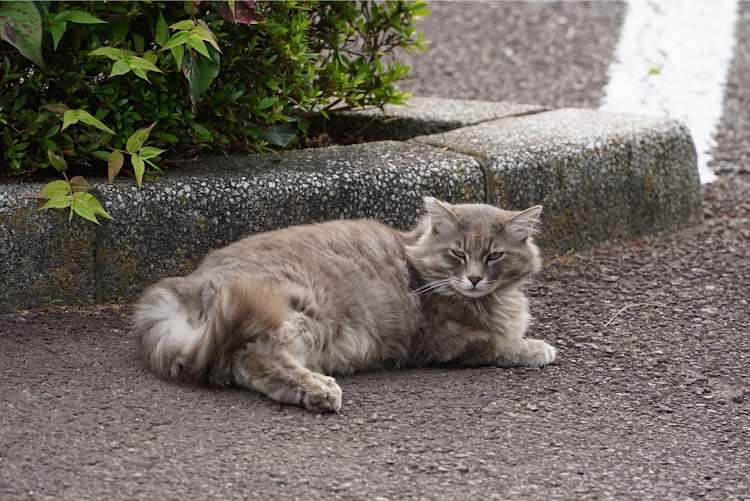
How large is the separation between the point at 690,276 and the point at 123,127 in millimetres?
2836

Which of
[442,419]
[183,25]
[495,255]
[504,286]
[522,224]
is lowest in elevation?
[442,419]

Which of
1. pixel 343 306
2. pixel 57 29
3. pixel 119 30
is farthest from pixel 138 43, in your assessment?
pixel 343 306

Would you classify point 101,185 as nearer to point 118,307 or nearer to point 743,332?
point 118,307

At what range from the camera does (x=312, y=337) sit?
3.09 m

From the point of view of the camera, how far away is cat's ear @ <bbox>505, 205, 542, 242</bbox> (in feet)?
11.4

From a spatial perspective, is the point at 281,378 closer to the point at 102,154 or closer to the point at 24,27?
the point at 102,154

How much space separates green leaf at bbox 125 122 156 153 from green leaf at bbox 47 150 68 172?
0.85 feet

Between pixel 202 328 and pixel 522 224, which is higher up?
pixel 522 224

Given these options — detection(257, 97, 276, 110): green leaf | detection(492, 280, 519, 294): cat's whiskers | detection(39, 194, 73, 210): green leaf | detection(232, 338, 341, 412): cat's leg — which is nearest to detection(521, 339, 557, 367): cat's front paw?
detection(492, 280, 519, 294): cat's whiskers

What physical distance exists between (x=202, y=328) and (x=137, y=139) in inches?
36.9

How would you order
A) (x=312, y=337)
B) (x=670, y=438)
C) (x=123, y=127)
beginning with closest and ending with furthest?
(x=670, y=438), (x=312, y=337), (x=123, y=127)

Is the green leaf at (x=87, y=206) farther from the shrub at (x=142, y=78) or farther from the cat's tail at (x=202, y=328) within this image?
the cat's tail at (x=202, y=328)

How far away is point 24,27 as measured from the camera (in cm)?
322

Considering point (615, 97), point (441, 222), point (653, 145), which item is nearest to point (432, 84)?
point (615, 97)
